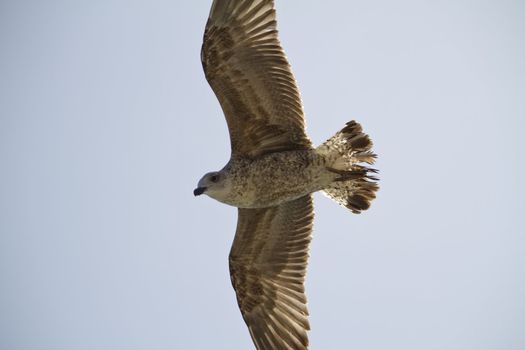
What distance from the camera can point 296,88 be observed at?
8547 millimetres

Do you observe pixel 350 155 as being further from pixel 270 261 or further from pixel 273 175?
pixel 270 261

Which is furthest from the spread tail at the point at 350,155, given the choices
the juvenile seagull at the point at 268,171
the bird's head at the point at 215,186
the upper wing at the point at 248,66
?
the bird's head at the point at 215,186

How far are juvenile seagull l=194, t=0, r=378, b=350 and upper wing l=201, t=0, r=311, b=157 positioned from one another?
1cm

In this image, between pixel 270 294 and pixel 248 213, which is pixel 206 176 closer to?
pixel 248 213

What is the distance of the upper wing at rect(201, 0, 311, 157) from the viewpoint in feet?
27.4

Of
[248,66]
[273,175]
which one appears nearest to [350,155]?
[273,175]

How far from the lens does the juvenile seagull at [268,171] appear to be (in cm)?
840

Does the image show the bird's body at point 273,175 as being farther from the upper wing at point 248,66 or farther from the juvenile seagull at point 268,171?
the upper wing at point 248,66

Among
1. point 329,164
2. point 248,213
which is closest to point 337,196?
point 329,164

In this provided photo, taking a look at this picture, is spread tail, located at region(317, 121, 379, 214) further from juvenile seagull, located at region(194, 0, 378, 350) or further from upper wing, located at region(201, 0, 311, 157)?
upper wing, located at region(201, 0, 311, 157)

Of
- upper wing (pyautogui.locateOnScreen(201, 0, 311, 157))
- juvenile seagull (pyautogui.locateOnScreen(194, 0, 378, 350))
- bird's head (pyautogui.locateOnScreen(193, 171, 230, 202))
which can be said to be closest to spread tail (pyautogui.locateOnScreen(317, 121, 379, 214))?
juvenile seagull (pyautogui.locateOnScreen(194, 0, 378, 350))

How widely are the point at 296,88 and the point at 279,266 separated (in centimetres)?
245

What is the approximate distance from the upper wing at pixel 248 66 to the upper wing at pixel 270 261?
4.34 ft

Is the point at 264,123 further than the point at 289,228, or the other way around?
the point at 289,228
